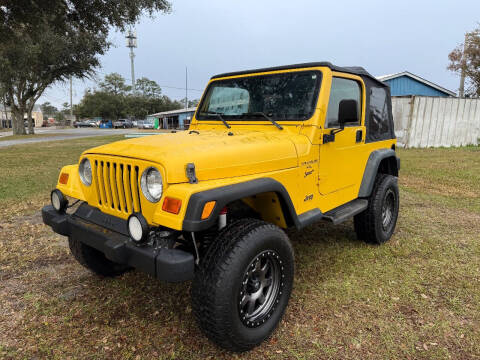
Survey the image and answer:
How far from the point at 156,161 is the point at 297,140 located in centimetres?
130

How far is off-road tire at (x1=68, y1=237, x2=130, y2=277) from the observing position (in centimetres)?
327

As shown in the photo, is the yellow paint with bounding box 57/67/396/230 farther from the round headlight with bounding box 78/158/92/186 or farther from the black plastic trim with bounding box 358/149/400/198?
the black plastic trim with bounding box 358/149/400/198

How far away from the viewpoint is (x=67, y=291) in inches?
129

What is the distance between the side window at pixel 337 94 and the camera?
329 cm

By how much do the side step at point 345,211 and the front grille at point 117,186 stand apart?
1816 millimetres

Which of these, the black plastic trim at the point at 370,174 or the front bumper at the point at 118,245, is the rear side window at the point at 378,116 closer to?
the black plastic trim at the point at 370,174

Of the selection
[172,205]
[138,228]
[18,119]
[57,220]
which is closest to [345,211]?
[172,205]

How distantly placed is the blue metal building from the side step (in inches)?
721

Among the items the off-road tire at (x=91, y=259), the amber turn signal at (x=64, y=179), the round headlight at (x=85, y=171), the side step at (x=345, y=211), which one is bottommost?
the off-road tire at (x=91, y=259)

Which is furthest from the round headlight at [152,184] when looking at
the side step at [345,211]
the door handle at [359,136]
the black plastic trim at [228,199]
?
the door handle at [359,136]

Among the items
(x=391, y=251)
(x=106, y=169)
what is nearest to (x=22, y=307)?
(x=106, y=169)

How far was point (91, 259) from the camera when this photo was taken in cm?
330

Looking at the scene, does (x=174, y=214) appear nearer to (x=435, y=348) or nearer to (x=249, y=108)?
(x=249, y=108)

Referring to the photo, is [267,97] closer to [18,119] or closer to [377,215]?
[377,215]
